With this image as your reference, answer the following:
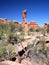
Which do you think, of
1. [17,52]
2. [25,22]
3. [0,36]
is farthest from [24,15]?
[17,52]

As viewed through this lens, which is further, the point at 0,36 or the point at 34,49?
the point at 0,36

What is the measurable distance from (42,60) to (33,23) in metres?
73.9

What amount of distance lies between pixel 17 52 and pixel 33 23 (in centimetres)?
7038

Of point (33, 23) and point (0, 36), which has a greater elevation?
point (33, 23)

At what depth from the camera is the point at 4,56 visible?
2319cm

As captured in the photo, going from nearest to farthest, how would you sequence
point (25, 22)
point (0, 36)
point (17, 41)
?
point (17, 41)
point (0, 36)
point (25, 22)

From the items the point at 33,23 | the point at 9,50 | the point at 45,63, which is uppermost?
the point at 33,23

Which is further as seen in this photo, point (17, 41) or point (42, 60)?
point (17, 41)

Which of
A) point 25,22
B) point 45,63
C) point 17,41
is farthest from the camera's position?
point 25,22

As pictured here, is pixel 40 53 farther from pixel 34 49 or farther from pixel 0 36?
pixel 0 36

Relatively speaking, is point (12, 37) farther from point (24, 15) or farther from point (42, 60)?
point (24, 15)

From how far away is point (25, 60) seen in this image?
2195 centimetres

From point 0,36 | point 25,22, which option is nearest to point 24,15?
point 25,22

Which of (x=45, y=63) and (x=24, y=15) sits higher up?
(x=24, y=15)
